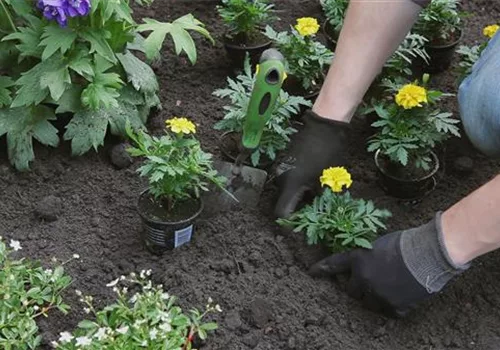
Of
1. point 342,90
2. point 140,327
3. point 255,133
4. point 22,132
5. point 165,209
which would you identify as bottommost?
point 22,132

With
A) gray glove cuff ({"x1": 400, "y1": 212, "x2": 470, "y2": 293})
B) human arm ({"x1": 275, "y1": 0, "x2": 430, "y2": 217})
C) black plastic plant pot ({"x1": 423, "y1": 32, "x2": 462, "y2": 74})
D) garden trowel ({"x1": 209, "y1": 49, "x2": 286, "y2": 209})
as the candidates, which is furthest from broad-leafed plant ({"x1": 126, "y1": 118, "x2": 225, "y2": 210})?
black plastic plant pot ({"x1": 423, "y1": 32, "x2": 462, "y2": 74})

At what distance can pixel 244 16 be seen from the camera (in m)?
3.34

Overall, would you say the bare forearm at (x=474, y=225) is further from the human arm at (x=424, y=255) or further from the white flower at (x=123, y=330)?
the white flower at (x=123, y=330)

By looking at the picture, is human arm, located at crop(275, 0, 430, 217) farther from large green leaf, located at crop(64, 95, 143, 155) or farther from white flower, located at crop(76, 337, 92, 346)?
white flower, located at crop(76, 337, 92, 346)

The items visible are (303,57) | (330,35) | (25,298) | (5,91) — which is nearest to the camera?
(25,298)

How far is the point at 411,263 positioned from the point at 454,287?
293 millimetres

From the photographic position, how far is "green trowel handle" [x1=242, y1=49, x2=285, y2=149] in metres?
2.50

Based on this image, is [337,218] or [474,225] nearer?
[474,225]

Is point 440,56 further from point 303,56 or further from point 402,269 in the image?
point 402,269

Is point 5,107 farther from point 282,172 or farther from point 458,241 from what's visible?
point 458,241

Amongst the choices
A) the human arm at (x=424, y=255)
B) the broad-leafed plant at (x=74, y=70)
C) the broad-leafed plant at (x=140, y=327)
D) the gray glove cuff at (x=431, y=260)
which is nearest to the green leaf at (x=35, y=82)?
the broad-leafed plant at (x=74, y=70)

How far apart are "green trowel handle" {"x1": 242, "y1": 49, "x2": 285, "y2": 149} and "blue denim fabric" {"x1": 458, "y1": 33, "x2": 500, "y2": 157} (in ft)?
1.83

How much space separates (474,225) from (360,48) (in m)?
0.69

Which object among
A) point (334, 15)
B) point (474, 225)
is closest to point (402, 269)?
point (474, 225)
